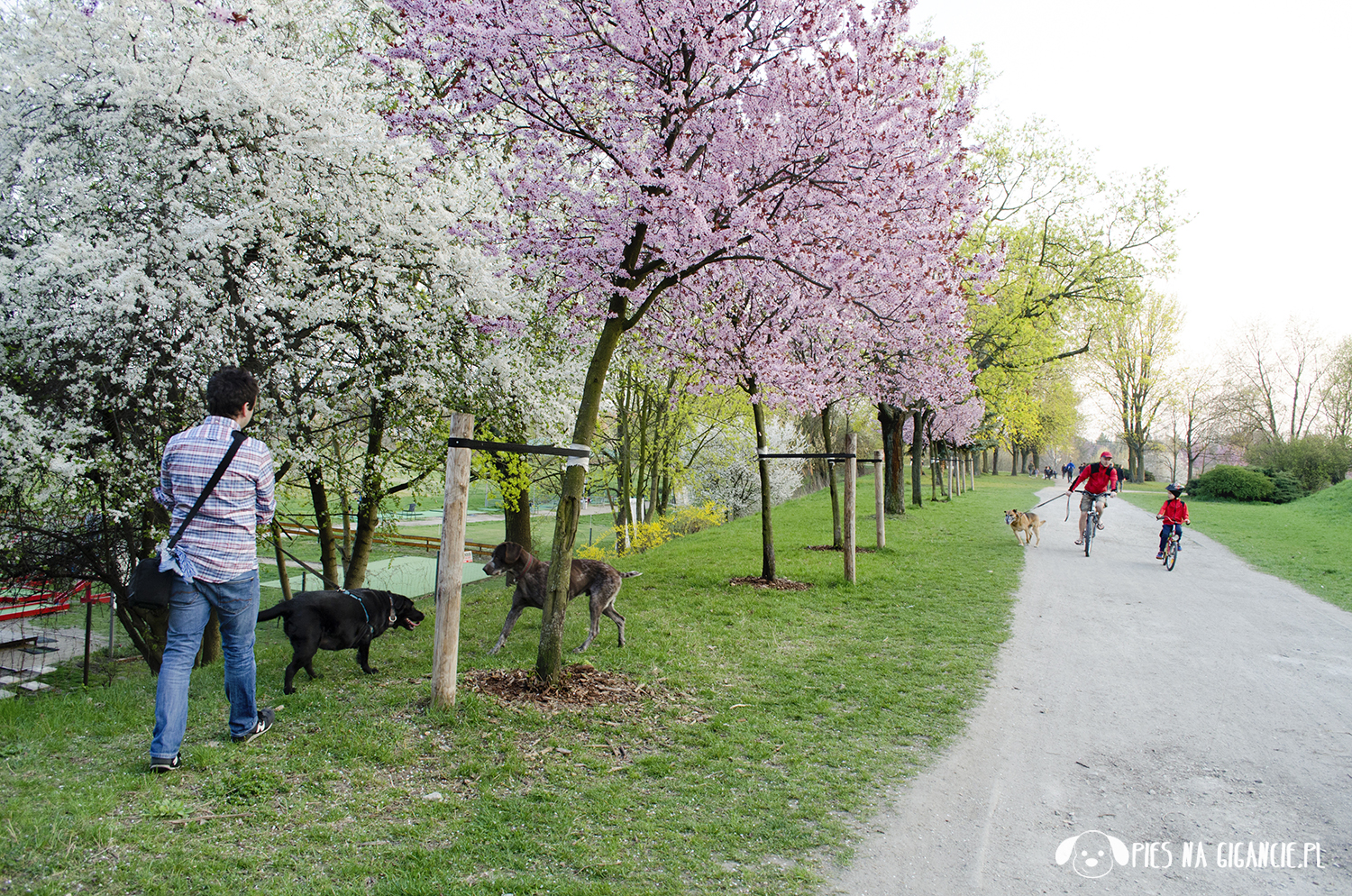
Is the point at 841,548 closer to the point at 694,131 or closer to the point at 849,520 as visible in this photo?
the point at 849,520

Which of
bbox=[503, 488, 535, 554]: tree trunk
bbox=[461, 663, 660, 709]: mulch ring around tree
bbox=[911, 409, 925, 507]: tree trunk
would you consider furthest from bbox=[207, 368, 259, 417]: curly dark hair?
bbox=[911, 409, 925, 507]: tree trunk

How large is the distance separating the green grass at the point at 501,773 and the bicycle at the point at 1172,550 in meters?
7.19

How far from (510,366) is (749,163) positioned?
555 centimetres

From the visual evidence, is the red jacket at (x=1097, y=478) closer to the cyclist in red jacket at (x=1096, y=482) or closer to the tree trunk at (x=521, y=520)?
the cyclist in red jacket at (x=1096, y=482)

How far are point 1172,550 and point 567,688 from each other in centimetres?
1228

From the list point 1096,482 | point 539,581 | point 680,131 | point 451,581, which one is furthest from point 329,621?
point 1096,482

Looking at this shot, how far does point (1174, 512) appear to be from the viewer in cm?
1288

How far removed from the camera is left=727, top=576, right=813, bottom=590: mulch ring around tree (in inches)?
419

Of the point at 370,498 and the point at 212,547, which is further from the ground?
the point at 370,498

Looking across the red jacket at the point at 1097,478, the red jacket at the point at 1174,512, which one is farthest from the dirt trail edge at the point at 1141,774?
the red jacket at the point at 1097,478

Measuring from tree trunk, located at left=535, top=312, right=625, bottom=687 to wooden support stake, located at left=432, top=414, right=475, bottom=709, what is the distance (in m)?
0.78

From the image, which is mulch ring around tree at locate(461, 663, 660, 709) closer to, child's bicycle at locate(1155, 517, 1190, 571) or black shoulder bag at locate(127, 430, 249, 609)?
black shoulder bag at locate(127, 430, 249, 609)

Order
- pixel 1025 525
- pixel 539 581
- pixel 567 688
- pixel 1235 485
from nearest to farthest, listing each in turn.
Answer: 1. pixel 567 688
2. pixel 539 581
3. pixel 1025 525
4. pixel 1235 485

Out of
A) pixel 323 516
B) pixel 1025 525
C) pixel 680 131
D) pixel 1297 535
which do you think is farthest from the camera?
pixel 1297 535
